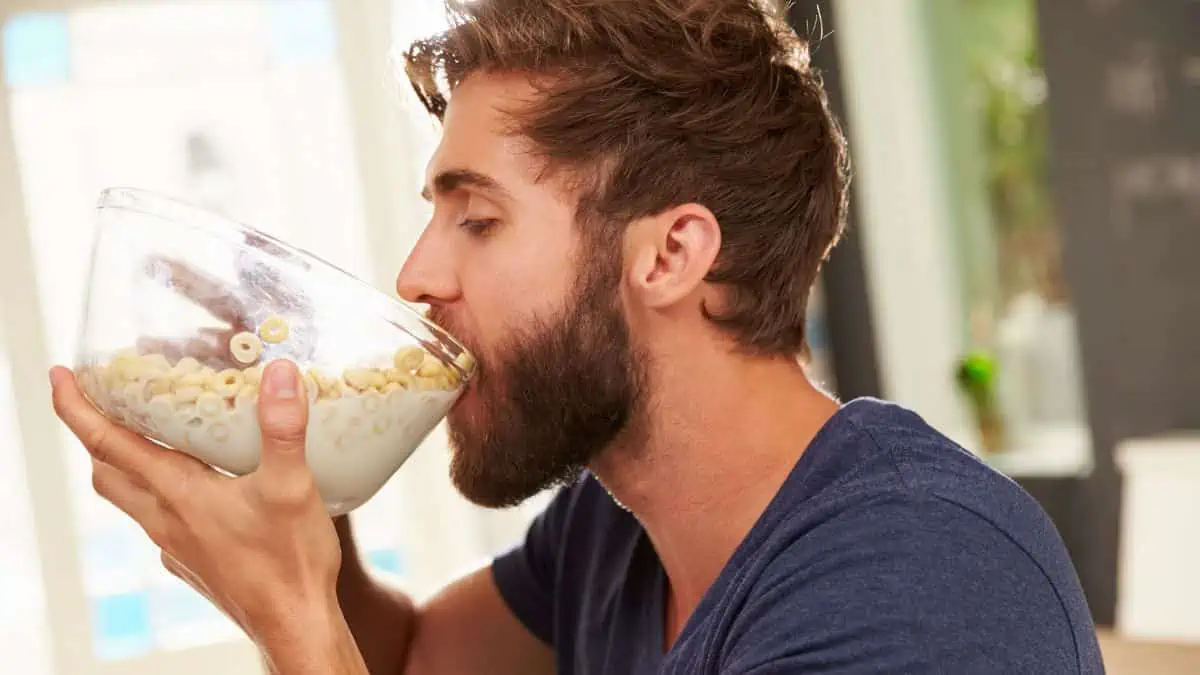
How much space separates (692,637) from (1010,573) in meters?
0.26

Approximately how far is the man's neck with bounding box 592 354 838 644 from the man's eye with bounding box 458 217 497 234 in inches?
7.9

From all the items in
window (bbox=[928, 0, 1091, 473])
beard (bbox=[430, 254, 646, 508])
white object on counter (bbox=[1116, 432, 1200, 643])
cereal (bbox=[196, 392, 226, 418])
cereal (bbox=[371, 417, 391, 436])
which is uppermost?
cereal (bbox=[196, 392, 226, 418])

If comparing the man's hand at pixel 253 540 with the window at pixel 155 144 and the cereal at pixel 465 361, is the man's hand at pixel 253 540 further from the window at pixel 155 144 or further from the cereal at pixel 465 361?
the window at pixel 155 144

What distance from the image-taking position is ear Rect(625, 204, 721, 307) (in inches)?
47.6

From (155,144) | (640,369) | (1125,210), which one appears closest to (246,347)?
(640,369)

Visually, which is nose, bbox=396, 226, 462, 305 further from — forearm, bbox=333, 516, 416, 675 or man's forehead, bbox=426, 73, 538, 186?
forearm, bbox=333, 516, 416, 675

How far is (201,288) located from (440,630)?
2.04ft

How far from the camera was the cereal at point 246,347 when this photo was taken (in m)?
0.93

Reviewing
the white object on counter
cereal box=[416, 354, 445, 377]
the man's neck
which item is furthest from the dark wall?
cereal box=[416, 354, 445, 377]

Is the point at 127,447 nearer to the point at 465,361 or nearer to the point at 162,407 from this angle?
the point at 162,407

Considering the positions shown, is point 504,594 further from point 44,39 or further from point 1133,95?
point 44,39

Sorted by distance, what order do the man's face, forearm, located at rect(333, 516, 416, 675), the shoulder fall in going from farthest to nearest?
forearm, located at rect(333, 516, 416, 675), the man's face, the shoulder

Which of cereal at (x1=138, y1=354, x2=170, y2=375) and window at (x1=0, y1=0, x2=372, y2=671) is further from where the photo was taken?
window at (x1=0, y1=0, x2=372, y2=671)

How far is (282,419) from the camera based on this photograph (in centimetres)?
90
